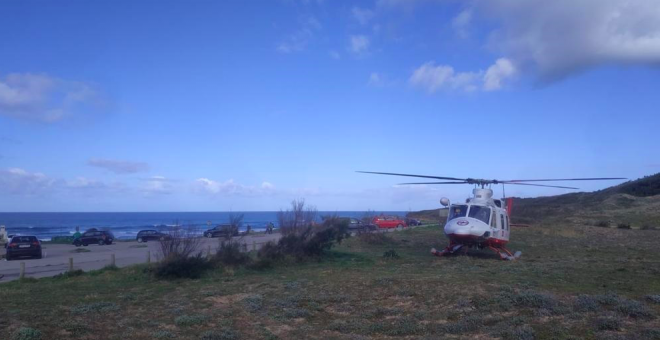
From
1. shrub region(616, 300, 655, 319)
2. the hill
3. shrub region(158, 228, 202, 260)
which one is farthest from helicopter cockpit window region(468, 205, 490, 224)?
the hill

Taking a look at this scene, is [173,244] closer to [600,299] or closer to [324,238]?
[324,238]

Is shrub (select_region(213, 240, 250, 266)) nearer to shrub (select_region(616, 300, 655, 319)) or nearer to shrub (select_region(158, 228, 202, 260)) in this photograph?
shrub (select_region(158, 228, 202, 260))

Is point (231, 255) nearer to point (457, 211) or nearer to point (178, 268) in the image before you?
point (178, 268)

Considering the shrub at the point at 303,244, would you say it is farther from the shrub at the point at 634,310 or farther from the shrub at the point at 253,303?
the shrub at the point at 634,310

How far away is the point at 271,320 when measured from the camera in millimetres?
12164

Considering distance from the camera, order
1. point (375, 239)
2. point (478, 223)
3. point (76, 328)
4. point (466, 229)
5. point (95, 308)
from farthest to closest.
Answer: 1. point (375, 239)
2. point (478, 223)
3. point (466, 229)
4. point (95, 308)
5. point (76, 328)

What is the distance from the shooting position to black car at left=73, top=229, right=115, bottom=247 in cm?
5519

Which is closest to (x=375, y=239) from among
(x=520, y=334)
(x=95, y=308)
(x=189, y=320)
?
(x=95, y=308)

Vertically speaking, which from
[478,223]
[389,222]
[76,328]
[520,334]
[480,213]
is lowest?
[520,334]

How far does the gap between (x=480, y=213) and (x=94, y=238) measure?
43271 mm

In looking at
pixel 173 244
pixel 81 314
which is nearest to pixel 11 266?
pixel 173 244

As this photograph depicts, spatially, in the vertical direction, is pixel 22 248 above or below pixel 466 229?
below

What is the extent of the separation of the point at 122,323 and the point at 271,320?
2.99m

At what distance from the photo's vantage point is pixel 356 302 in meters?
13.7
